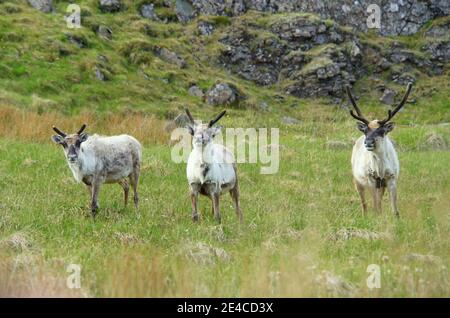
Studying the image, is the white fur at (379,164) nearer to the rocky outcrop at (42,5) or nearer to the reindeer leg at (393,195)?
the reindeer leg at (393,195)

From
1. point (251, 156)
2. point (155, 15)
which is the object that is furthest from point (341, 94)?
point (251, 156)

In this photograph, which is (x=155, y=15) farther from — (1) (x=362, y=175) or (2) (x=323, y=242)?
(2) (x=323, y=242)

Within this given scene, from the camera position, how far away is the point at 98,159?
12016 mm

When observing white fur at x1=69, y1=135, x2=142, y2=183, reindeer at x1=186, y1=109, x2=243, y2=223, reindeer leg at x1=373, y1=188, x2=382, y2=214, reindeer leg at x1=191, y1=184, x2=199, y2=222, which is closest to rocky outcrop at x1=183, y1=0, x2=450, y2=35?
white fur at x1=69, y1=135, x2=142, y2=183

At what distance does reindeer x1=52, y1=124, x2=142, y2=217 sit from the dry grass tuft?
834cm

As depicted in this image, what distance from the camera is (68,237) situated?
30.3 ft

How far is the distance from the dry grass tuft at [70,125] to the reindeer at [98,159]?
834 cm

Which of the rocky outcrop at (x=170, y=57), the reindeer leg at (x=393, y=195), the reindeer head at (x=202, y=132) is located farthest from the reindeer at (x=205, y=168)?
the rocky outcrop at (x=170, y=57)

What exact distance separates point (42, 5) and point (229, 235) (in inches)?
1495

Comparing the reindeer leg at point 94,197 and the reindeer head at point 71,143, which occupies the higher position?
the reindeer head at point 71,143

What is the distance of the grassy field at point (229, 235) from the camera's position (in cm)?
621

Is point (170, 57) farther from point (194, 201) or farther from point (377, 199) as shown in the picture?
point (194, 201)

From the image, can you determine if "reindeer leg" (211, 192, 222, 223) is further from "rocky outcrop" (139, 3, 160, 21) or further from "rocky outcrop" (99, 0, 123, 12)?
"rocky outcrop" (139, 3, 160, 21)

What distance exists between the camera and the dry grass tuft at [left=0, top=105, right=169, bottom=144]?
812 inches
